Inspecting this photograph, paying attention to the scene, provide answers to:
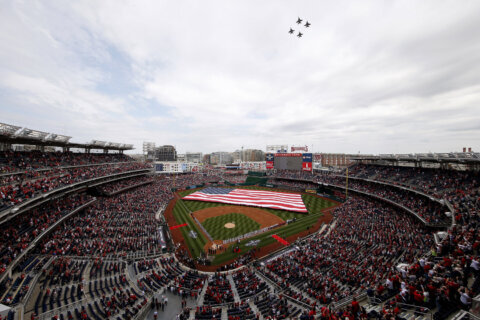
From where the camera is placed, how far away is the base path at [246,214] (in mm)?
34509

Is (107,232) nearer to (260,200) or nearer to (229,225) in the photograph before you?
(229,225)

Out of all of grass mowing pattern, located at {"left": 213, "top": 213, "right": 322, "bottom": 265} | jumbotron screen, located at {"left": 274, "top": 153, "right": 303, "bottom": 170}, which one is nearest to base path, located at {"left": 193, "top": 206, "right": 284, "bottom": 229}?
grass mowing pattern, located at {"left": 213, "top": 213, "right": 322, "bottom": 265}

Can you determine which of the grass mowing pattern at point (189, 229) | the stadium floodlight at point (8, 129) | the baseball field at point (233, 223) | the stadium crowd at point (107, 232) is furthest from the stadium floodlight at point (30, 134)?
the grass mowing pattern at point (189, 229)

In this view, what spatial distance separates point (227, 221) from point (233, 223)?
147cm

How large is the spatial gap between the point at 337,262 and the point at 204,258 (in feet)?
46.3

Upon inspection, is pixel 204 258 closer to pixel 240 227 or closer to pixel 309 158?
pixel 240 227

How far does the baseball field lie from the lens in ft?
84.0

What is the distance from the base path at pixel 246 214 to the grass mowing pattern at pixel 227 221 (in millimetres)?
1201

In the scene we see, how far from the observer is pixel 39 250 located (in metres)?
19.4

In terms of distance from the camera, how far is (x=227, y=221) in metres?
34.5

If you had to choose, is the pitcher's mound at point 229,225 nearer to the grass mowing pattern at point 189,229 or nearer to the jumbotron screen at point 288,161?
the grass mowing pattern at point 189,229

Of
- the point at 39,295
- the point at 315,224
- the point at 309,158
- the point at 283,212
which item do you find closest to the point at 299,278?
the point at 315,224

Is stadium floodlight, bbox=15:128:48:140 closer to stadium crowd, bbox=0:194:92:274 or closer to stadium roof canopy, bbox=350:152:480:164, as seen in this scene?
stadium crowd, bbox=0:194:92:274

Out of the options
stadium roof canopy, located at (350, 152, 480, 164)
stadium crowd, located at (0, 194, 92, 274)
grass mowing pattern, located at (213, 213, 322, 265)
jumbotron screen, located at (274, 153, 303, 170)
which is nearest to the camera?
stadium crowd, located at (0, 194, 92, 274)
